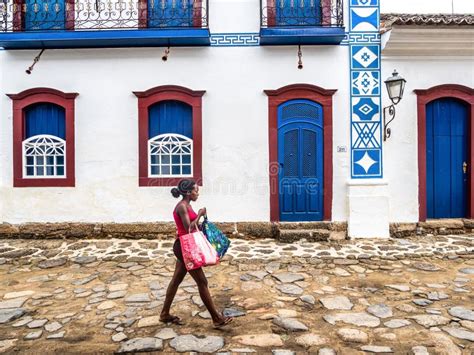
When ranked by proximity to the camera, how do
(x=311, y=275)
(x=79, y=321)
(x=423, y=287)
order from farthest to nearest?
(x=311, y=275)
(x=423, y=287)
(x=79, y=321)

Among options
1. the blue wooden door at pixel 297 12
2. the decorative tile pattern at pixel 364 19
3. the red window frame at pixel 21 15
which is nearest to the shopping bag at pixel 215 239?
the blue wooden door at pixel 297 12

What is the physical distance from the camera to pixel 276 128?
21.2 ft

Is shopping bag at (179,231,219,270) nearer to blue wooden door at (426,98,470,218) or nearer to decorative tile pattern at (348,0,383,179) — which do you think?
decorative tile pattern at (348,0,383,179)

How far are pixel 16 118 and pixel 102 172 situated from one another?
2004 mm

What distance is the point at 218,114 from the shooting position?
6.50 m

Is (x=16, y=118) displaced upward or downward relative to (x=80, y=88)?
downward

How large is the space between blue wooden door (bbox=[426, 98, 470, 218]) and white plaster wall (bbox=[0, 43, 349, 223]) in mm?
1867

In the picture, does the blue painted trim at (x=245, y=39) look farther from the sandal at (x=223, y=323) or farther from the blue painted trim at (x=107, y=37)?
the sandal at (x=223, y=323)

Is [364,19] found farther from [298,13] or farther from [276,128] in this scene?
[276,128]

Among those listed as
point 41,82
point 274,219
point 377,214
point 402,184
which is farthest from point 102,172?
point 402,184

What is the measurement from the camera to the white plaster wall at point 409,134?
654cm

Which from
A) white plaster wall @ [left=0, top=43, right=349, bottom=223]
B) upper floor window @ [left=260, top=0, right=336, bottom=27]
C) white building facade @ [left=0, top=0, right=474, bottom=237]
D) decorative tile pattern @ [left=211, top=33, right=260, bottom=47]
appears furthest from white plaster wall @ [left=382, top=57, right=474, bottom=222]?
decorative tile pattern @ [left=211, top=33, right=260, bottom=47]

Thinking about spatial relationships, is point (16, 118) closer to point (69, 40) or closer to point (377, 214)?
point (69, 40)

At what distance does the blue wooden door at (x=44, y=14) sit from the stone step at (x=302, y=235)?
6131 mm
